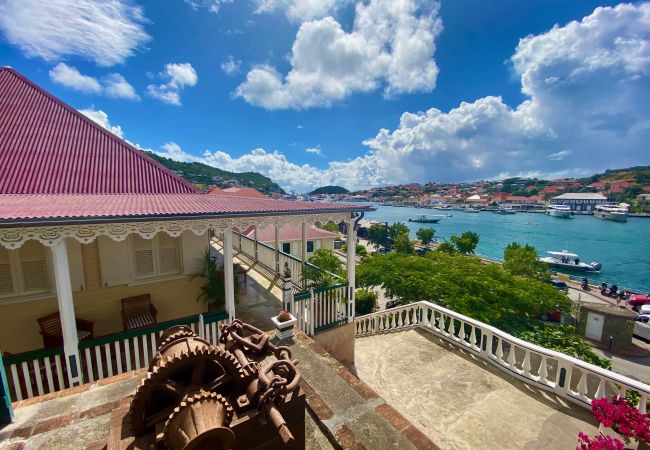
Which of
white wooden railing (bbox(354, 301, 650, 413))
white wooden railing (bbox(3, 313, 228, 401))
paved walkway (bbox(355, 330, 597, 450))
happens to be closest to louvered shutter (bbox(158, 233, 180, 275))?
white wooden railing (bbox(3, 313, 228, 401))

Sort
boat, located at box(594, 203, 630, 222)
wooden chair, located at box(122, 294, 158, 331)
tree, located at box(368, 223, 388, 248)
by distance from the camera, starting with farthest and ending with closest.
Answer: boat, located at box(594, 203, 630, 222), tree, located at box(368, 223, 388, 248), wooden chair, located at box(122, 294, 158, 331)

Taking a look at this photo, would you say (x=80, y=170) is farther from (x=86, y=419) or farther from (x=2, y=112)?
(x=86, y=419)

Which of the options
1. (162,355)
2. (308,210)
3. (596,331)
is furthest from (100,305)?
(596,331)

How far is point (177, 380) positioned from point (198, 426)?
1.70 ft

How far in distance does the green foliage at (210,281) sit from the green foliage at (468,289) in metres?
8.11

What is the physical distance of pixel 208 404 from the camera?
4.82 feet

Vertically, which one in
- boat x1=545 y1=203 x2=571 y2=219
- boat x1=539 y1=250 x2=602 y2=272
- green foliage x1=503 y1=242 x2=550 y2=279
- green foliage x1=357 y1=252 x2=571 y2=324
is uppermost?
green foliage x1=357 y1=252 x2=571 y2=324

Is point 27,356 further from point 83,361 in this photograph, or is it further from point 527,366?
point 527,366

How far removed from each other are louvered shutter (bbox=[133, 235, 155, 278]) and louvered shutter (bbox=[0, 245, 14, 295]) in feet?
6.48

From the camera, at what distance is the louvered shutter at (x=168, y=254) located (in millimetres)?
6556

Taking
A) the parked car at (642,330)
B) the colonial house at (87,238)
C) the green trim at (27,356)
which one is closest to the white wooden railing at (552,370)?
the colonial house at (87,238)

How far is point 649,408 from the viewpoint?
15.2ft

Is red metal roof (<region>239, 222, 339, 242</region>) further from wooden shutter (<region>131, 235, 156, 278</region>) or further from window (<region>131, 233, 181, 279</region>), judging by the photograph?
wooden shutter (<region>131, 235, 156, 278</region>)

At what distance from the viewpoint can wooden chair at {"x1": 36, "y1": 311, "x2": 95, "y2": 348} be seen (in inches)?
199
